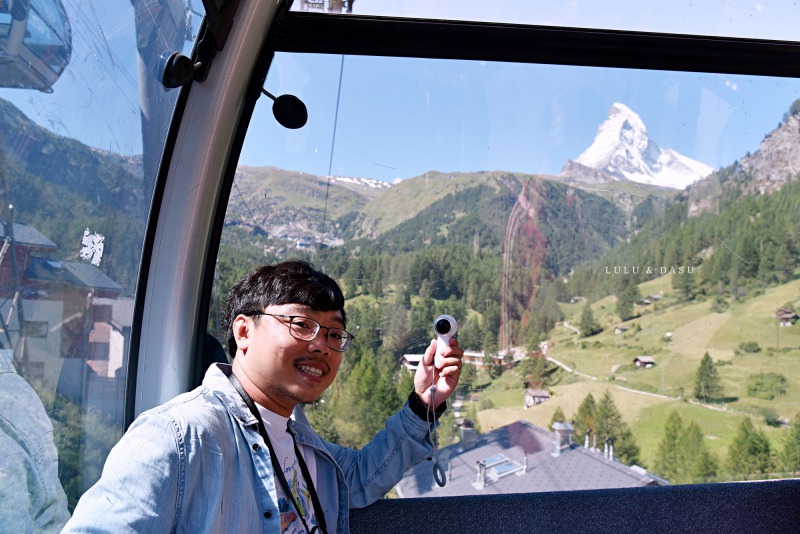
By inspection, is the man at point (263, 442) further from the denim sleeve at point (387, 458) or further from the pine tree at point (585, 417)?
the pine tree at point (585, 417)

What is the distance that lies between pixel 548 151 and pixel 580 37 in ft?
1.41

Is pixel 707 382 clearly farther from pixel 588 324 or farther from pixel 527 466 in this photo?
pixel 527 466

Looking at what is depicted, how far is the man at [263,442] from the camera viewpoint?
1.25 m

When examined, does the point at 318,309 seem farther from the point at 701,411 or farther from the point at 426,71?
the point at 701,411

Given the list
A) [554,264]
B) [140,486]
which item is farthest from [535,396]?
[140,486]

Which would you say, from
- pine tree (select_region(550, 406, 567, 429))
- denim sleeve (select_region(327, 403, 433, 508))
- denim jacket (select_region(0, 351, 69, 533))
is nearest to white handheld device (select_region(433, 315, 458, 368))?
denim sleeve (select_region(327, 403, 433, 508))

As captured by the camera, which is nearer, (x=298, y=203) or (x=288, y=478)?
(x=288, y=478)

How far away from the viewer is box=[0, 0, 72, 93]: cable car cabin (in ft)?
3.91

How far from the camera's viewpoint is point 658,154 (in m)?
2.56

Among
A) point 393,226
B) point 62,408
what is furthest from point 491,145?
point 62,408

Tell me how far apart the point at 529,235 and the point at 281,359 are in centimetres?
132

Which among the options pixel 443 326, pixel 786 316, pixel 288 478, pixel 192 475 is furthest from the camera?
pixel 786 316

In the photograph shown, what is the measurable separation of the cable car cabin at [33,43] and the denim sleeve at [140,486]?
71cm

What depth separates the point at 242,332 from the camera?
1632mm
